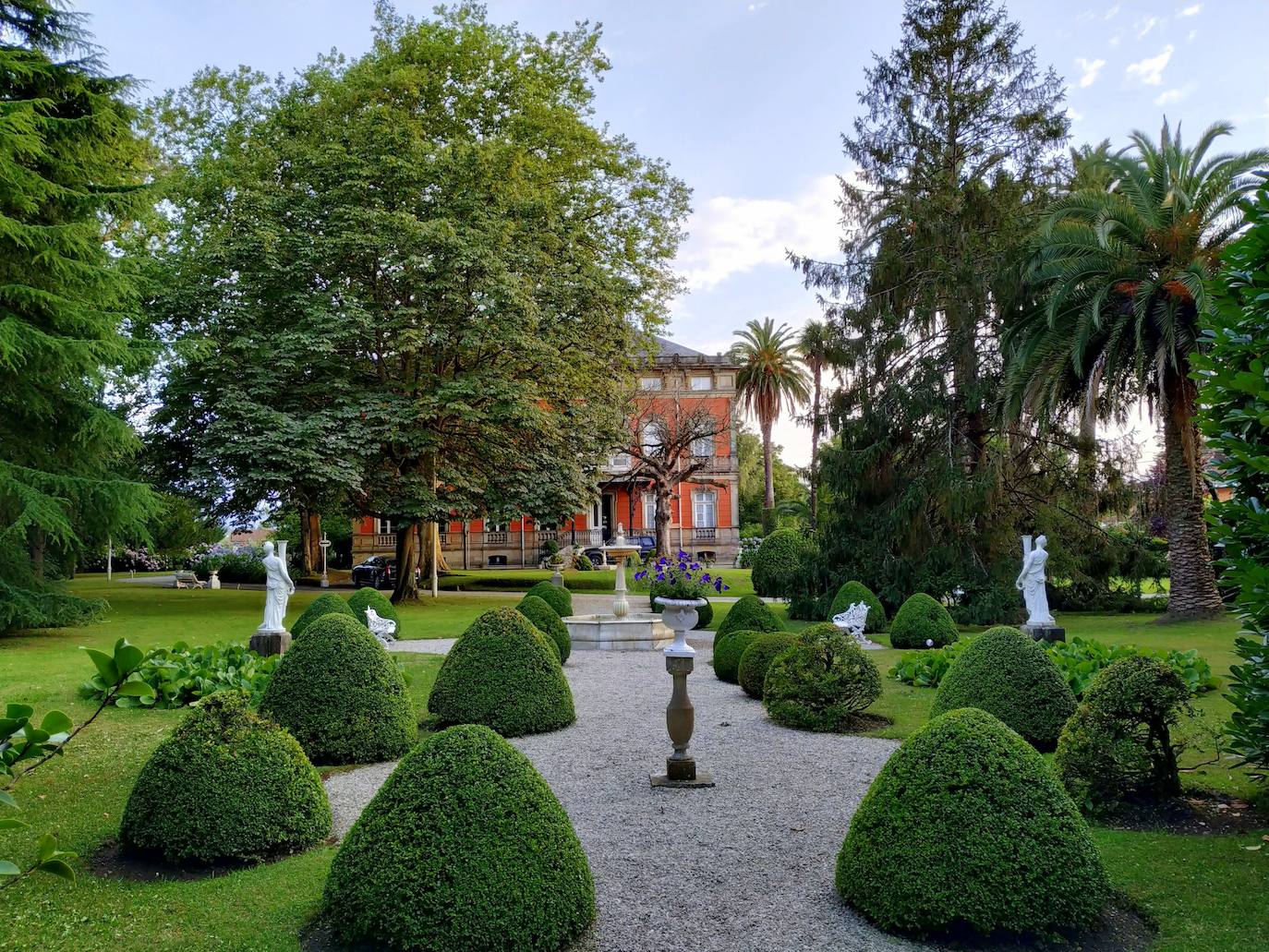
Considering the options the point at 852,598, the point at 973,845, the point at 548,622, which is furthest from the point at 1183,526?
the point at 973,845

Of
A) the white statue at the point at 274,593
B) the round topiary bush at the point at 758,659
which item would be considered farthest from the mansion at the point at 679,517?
the round topiary bush at the point at 758,659

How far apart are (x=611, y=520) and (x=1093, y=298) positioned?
111ft

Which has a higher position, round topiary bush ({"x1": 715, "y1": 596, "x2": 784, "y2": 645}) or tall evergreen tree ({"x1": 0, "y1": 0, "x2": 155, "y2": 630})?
tall evergreen tree ({"x1": 0, "y1": 0, "x2": 155, "y2": 630})

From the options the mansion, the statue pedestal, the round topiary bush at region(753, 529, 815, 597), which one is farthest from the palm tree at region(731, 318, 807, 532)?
the statue pedestal

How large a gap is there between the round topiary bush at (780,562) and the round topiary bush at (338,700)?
567 inches

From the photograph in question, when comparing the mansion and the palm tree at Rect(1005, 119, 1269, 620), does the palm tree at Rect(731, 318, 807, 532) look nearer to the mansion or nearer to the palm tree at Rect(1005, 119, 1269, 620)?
the mansion

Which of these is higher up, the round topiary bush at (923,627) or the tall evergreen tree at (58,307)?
the tall evergreen tree at (58,307)

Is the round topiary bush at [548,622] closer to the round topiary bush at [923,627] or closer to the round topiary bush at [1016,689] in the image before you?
the round topiary bush at [923,627]

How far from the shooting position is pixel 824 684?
28.7 feet

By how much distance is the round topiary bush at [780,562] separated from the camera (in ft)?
68.4

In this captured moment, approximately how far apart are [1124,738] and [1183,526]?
47.3 feet

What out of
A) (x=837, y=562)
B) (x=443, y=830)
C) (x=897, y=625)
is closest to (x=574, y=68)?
(x=837, y=562)

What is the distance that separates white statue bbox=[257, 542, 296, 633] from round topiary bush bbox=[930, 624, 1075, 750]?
9.18 metres

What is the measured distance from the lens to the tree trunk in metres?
17.1
